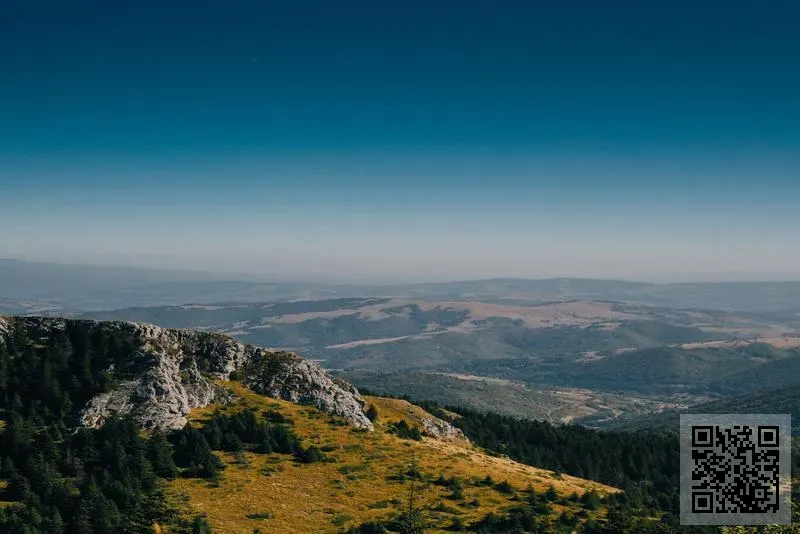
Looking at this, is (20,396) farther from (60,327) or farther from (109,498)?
(109,498)

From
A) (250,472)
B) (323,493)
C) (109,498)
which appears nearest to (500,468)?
(323,493)

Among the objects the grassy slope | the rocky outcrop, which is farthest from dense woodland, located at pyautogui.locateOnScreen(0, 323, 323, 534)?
the rocky outcrop

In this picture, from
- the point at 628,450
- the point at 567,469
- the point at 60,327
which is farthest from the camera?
the point at 628,450

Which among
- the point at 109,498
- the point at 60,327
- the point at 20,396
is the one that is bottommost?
the point at 109,498

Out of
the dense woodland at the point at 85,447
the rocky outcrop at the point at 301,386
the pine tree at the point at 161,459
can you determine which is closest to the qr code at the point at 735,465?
the dense woodland at the point at 85,447

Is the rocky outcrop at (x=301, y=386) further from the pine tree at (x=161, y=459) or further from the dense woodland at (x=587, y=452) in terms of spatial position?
the dense woodland at (x=587, y=452)

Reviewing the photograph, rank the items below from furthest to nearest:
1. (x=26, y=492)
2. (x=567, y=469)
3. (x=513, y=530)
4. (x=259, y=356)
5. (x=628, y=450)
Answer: (x=628, y=450), (x=567, y=469), (x=259, y=356), (x=513, y=530), (x=26, y=492)

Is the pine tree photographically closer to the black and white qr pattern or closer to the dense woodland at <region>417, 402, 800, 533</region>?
the black and white qr pattern
